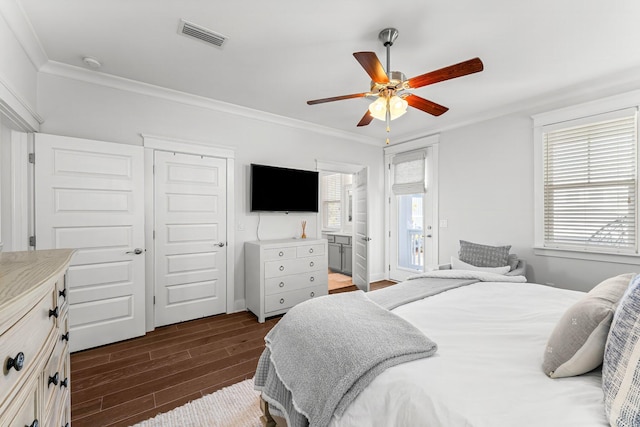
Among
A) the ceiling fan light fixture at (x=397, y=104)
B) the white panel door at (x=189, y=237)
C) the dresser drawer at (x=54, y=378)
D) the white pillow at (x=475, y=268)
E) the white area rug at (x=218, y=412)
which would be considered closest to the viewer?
the dresser drawer at (x=54, y=378)

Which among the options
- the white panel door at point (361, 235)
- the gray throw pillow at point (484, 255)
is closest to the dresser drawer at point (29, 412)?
the gray throw pillow at point (484, 255)

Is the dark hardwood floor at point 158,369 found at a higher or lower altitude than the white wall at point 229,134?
lower

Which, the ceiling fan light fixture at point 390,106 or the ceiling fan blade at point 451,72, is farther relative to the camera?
the ceiling fan light fixture at point 390,106

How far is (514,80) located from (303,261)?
309 centimetres

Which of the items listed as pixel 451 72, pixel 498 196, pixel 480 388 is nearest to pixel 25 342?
pixel 480 388

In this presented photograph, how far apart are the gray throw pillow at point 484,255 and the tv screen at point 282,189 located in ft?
6.89

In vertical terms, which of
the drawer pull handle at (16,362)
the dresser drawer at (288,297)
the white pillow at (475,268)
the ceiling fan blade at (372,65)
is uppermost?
the ceiling fan blade at (372,65)

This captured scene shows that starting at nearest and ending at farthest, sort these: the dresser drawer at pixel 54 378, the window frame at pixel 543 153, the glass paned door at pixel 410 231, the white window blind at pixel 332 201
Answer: the dresser drawer at pixel 54 378 → the window frame at pixel 543 153 → the glass paned door at pixel 410 231 → the white window blind at pixel 332 201

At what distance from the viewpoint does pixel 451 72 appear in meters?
1.84

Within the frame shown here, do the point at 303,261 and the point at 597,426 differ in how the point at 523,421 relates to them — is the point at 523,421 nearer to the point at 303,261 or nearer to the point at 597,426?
the point at 597,426

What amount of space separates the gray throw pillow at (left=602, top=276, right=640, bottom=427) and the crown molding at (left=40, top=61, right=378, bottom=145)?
373 centimetres

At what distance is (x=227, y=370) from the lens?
231cm

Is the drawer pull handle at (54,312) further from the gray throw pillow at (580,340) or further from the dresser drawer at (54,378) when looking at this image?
the gray throw pillow at (580,340)

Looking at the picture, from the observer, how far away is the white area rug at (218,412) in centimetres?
172
